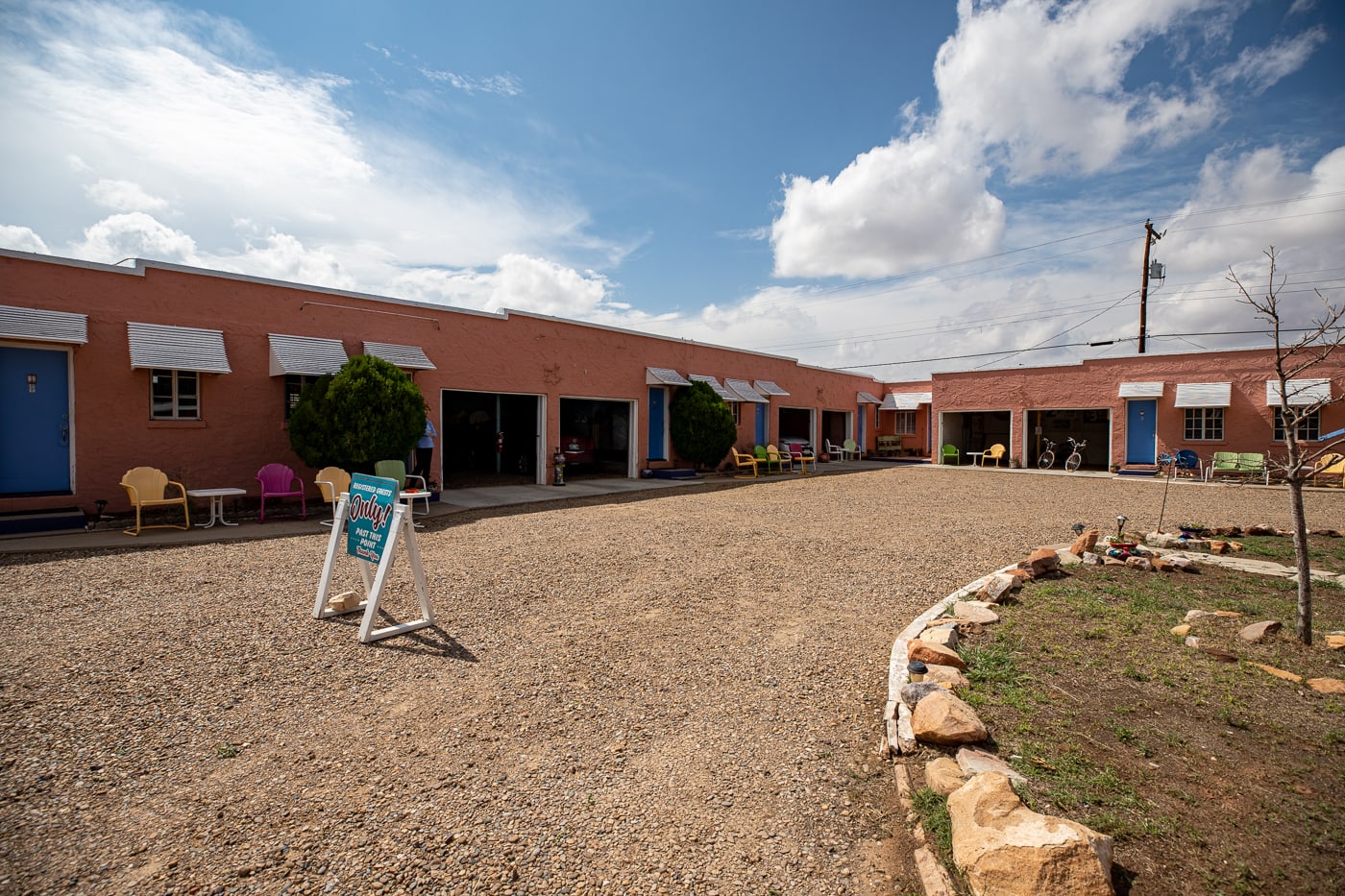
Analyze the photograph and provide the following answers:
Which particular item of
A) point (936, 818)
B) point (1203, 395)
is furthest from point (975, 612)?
point (1203, 395)

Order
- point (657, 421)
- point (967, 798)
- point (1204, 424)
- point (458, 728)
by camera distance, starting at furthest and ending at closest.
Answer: point (1204, 424), point (657, 421), point (458, 728), point (967, 798)

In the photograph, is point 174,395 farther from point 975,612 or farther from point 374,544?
point 975,612

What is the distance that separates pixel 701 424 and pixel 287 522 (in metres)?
10.1

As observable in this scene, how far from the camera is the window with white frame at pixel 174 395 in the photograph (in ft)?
29.9

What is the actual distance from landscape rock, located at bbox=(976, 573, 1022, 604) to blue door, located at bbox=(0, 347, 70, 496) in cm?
1145

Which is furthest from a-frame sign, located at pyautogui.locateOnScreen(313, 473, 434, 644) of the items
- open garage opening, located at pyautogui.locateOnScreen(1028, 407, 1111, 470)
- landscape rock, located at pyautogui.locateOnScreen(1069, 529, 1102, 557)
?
open garage opening, located at pyautogui.locateOnScreen(1028, 407, 1111, 470)

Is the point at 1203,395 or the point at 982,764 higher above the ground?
the point at 1203,395

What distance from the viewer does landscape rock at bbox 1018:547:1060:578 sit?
5.81 metres

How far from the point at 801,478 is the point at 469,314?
9544mm

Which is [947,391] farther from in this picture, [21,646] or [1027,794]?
[21,646]

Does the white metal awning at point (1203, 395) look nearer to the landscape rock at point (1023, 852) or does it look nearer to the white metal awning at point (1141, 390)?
the white metal awning at point (1141, 390)

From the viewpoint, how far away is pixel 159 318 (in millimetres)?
→ 9086

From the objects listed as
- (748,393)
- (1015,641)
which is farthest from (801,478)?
(1015,641)

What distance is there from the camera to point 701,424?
16.6m
